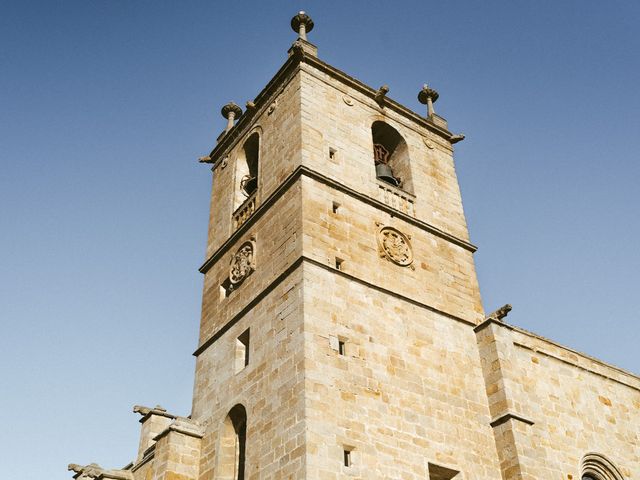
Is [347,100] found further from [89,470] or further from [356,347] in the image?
[89,470]

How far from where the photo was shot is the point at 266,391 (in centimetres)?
1389

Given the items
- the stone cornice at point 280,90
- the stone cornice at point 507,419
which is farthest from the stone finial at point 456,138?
the stone cornice at point 507,419

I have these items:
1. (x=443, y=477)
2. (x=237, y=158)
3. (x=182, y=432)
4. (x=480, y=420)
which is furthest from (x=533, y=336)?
(x=237, y=158)

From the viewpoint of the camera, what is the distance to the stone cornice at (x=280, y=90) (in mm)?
19312

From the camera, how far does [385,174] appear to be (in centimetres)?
1884

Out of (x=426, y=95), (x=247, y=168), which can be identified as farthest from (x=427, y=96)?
(x=247, y=168)

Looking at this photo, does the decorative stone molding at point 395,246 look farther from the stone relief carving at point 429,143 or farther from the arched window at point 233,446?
the arched window at point 233,446

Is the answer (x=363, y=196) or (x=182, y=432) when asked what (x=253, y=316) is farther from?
(x=363, y=196)

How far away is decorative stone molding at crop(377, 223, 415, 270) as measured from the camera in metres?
16.5

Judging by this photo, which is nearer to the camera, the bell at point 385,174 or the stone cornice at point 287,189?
the stone cornice at point 287,189

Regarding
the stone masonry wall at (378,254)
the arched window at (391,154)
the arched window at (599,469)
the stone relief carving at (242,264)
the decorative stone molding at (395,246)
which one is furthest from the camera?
the arched window at (391,154)

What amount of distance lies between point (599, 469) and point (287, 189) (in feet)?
31.3

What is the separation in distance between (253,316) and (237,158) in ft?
21.9

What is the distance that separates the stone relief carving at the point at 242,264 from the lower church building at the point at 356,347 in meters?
0.06
